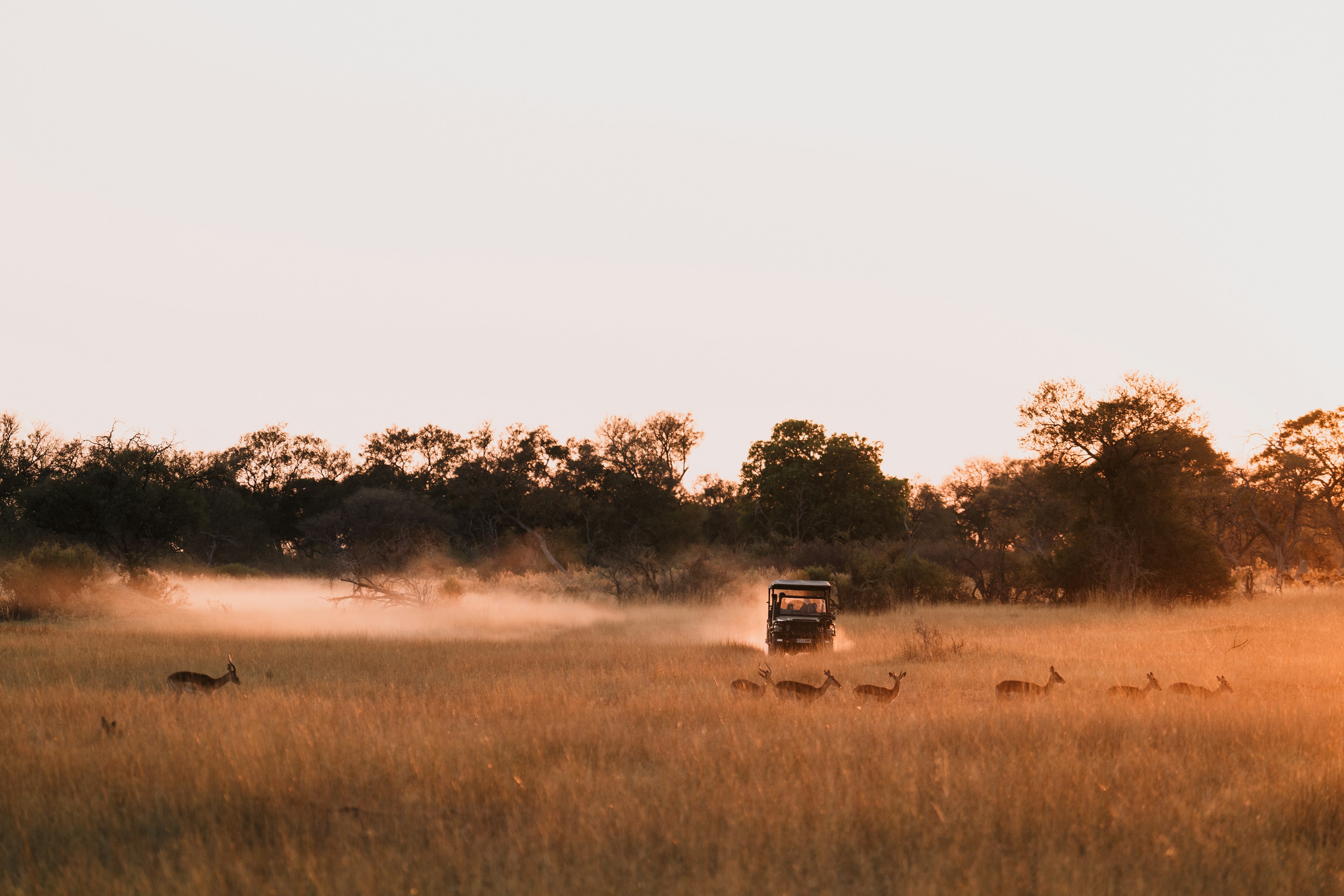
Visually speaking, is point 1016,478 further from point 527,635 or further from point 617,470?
point 527,635

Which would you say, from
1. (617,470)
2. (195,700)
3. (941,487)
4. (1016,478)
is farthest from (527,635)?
(941,487)

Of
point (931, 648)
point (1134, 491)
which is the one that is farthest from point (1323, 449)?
point (931, 648)

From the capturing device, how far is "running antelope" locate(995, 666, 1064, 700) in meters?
12.5

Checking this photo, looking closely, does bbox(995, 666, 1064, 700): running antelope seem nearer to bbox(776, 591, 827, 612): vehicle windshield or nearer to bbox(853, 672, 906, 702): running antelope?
bbox(853, 672, 906, 702): running antelope

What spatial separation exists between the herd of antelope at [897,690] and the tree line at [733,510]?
2189cm

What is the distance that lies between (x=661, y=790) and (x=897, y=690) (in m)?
5.87

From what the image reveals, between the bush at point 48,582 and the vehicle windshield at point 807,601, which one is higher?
the vehicle windshield at point 807,601

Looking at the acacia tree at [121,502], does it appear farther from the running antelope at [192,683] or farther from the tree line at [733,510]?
the running antelope at [192,683]

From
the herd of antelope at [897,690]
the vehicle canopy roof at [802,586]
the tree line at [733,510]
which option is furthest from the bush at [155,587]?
the herd of antelope at [897,690]

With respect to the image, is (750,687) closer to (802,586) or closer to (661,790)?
(661,790)

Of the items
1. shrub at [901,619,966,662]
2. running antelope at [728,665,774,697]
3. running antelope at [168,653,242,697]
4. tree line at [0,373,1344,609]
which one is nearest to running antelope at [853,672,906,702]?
running antelope at [728,665,774,697]

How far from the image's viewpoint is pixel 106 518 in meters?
38.2

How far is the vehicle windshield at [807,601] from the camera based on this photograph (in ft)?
66.7

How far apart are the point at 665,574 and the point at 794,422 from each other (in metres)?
37.5
